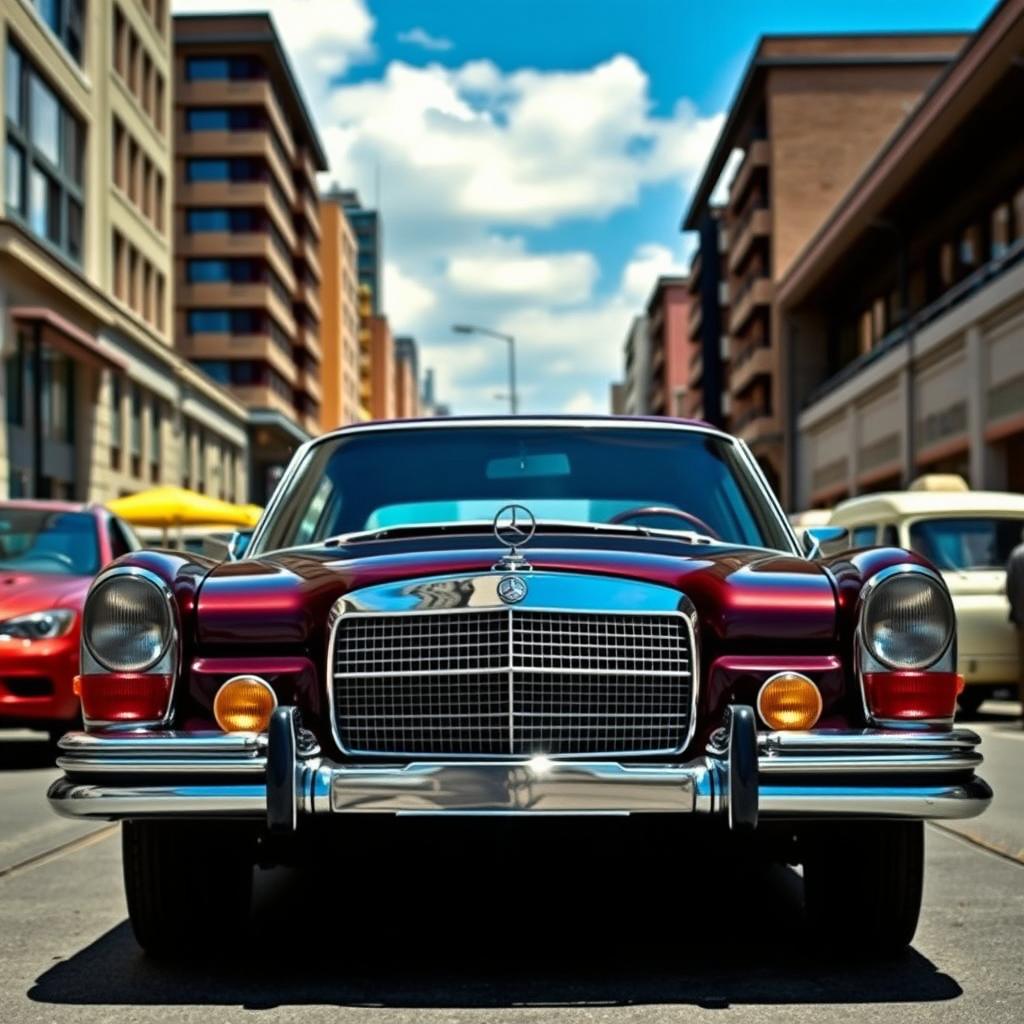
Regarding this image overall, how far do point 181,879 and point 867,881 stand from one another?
1745 mm

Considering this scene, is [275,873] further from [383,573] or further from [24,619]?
[24,619]

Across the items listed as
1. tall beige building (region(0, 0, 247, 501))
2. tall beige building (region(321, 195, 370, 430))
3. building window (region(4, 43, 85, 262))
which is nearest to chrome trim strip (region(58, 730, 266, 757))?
tall beige building (region(0, 0, 247, 501))

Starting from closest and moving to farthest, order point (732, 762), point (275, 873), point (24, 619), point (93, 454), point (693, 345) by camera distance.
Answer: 1. point (732, 762)
2. point (275, 873)
3. point (24, 619)
4. point (93, 454)
5. point (693, 345)

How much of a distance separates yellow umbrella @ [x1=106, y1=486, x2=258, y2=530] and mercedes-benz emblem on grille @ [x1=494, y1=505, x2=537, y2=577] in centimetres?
1838

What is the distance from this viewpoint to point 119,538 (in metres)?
11.7

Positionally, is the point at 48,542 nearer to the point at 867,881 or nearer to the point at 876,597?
the point at 867,881

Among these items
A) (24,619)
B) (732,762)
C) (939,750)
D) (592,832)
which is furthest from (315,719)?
(24,619)

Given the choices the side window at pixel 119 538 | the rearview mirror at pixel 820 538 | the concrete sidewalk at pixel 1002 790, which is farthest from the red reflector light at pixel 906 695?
the side window at pixel 119 538

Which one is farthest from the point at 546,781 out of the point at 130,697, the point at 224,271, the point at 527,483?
the point at 224,271

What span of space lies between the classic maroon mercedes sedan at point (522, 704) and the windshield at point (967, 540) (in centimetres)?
1111

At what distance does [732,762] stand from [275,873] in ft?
9.24

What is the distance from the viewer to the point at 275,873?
250 inches

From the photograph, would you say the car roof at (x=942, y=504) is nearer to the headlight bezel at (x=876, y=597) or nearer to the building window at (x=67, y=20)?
the headlight bezel at (x=876, y=597)

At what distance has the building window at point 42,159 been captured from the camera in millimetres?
32062
